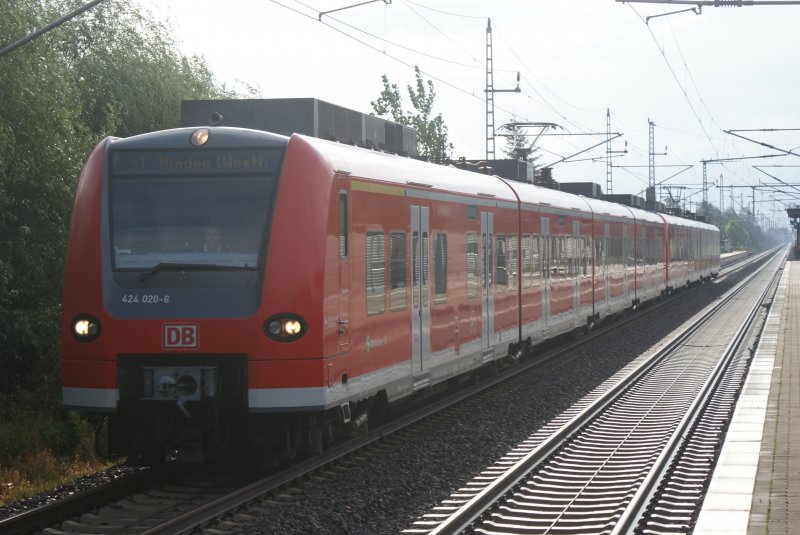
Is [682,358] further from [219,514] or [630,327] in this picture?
[219,514]

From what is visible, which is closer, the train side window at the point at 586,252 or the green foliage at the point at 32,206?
the green foliage at the point at 32,206

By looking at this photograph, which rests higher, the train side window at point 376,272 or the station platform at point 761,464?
the train side window at point 376,272

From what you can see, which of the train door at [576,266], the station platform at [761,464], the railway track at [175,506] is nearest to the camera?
the station platform at [761,464]

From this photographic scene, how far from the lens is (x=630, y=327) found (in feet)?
95.1

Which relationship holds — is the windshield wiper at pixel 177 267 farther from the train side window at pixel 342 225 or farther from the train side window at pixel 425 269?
the train side window at pixel 425 269

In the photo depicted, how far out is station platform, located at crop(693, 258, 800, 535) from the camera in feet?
26.6

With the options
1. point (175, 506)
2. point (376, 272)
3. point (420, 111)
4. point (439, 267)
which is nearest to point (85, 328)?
point (175, 506)

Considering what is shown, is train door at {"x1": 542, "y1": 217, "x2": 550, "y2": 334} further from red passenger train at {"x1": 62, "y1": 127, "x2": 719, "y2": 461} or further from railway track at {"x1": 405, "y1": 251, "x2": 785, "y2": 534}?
red passenger train at {"x1": 62, "y1": 127, "x2": 719, "y2": 461}

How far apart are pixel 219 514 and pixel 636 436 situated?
5.85 m

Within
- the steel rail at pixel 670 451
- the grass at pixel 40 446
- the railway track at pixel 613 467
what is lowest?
the grass at pixel 40 446

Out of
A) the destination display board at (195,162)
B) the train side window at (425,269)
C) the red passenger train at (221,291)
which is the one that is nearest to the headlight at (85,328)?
the red passenger train at (221,291)

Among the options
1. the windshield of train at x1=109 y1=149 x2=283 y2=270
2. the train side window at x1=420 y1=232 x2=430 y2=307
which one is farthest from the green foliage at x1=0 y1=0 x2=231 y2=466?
the windshield of train at x1=109 y1=149 x2=283 y2=270

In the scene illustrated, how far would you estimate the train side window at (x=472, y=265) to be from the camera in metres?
15.1

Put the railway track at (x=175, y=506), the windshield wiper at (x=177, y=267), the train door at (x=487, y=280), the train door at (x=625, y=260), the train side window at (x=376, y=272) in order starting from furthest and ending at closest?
the train door at (x=625, y=260) → the train door at (x=487, y=280) → the train side window at (x=376, y=272) → the windshield wiper at (x=177, y=267) → the railway track at (x=175, y=506)
